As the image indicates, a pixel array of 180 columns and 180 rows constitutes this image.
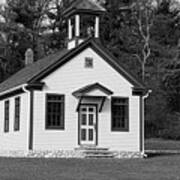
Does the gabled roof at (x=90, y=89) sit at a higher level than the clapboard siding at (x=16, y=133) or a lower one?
higher

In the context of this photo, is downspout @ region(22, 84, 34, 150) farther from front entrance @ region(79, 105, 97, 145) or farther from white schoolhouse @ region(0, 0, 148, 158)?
front entrance @ region(79, 105, 97, 145)

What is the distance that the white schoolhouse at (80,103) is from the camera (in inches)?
1062

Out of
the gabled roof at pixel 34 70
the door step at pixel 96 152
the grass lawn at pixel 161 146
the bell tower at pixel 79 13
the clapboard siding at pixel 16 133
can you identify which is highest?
the bell tower at pixel 79 13

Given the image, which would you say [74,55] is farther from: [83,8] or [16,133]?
[16,133]

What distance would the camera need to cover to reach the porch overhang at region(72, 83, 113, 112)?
27500 millimetres

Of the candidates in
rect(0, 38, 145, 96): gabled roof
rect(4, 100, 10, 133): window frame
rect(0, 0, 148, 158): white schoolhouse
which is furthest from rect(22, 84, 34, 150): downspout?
rect(4, 100, 10, 133): window frame

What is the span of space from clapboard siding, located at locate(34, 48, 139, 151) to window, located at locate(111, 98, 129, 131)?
194 millimetres

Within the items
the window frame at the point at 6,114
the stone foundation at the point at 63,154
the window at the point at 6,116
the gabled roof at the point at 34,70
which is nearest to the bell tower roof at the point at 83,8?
the gabled roof at the point at 34,70

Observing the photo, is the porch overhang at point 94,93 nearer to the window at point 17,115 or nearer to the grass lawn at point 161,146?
the window at point 17,115

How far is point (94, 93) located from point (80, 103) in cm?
79

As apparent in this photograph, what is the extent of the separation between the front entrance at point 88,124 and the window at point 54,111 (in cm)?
98

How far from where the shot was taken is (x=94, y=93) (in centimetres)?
2773

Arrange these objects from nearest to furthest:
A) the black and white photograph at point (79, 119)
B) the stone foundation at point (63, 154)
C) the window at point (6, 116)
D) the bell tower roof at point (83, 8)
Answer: the black and white photograph at point (79, 119), the stone foundation at point (63, 154), the bell tower roof at point (83, 8), the window at point (6, 116)

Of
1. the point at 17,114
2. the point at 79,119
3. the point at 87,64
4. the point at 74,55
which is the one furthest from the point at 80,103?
the point at 17,114
